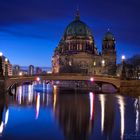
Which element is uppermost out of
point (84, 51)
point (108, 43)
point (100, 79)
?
point (108, 43)

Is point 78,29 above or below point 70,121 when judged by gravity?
above

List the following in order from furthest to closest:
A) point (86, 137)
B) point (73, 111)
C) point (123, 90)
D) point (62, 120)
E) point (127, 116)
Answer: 1. point (123, 90)
2. point (73, 111)
3. point (127, 116)
4. point (62, 120)
5. point (86, 137)

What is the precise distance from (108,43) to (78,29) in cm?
1472

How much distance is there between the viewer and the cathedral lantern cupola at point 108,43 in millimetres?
175000

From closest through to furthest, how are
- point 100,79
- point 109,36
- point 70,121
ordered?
point 70,121
point 100,79
point 109,36

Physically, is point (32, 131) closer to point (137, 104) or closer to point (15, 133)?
point (15, 133)

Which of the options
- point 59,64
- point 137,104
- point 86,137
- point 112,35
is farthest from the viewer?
point 59,64

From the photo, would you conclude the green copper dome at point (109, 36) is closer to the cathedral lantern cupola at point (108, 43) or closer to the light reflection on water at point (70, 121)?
the cathedral lantern cupola at point (108, 43)

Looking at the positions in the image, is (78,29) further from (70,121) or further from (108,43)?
(70,121)

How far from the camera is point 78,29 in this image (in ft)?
610

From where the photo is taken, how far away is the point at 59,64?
18988cm

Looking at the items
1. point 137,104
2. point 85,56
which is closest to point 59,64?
point 85,56

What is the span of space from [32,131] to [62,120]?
6756 mm

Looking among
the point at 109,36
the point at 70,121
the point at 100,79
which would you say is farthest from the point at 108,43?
the point at 70,121
